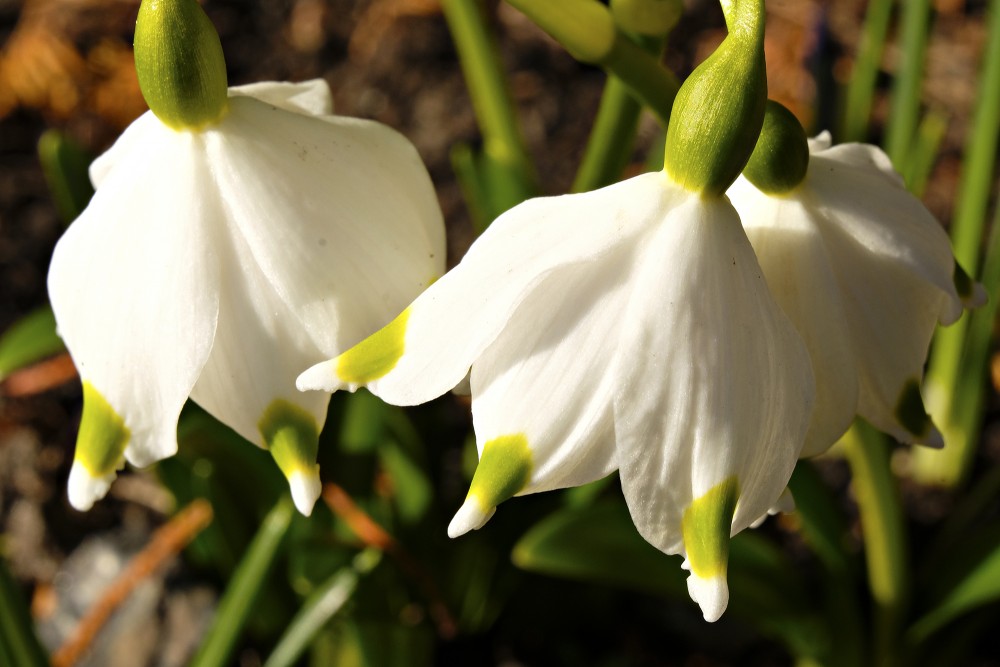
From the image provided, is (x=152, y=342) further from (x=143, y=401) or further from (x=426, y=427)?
(x=426, y=427)

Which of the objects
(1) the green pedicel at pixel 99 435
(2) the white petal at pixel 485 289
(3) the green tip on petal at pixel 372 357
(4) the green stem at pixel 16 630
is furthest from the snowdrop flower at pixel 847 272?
(4) the green stem at pixel 16 630

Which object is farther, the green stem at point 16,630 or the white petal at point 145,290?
the green stem at point 16,630

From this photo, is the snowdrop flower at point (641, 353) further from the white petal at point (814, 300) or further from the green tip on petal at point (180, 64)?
the green tip on petal at point (180, 64)

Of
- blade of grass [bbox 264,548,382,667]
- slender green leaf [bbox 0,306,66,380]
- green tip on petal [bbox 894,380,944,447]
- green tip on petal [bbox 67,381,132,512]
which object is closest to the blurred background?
blade of grass [bbox 264,548,382,667]

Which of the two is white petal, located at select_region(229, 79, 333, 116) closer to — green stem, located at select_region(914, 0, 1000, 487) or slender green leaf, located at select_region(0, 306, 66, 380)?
slender green leaf, located at select_region(0, 306, 66, 380)

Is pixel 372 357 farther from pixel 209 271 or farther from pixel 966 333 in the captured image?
pixel 966 333
